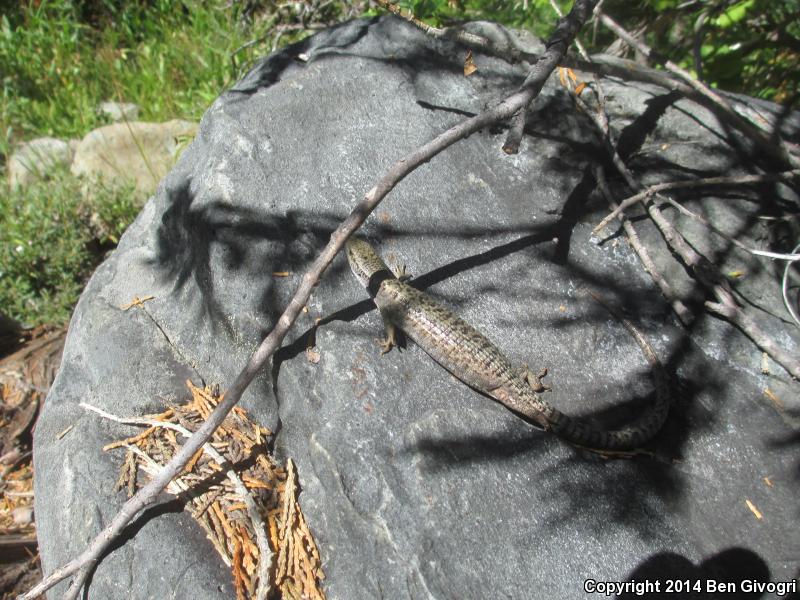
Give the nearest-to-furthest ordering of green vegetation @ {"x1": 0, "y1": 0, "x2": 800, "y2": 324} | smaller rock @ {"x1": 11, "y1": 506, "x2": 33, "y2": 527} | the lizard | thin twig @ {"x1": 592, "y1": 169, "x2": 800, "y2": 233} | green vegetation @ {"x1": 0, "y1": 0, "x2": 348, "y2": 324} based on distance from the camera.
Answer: the lizard, thin twig @ {"x1": 592, "y1": 169, "x2": 800, "y2": 233}, smaller rock @ {"x1": 11, "y1": 506, "x2": 33, "y2": 527}, green vegetation @ {"x1": 0, "y1": 0, "x2": 800, "y2": 324}, green vegetation @ {"x1": 0, "y1": 0, "x2": 348, "y2": 324}

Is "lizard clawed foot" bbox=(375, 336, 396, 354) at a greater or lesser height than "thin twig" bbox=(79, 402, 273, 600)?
greater

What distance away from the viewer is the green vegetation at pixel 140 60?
5742 millimetres

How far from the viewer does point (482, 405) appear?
3523mm

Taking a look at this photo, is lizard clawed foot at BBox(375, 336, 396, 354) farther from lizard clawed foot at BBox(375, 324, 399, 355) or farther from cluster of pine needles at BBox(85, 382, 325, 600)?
cluster of pine needles at BBox(85, 382, 325, 600)

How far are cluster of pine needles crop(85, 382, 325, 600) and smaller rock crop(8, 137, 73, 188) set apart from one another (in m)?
4.33

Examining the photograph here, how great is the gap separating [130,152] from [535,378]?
552 cm

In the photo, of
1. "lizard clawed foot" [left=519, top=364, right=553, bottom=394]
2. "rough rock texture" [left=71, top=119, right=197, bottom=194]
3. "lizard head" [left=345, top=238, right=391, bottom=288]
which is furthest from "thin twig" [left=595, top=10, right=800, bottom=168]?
"rough rock texture" [left=71, top=119, right=197, bottom=194]

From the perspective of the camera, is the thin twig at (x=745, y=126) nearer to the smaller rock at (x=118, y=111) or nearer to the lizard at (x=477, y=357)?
the lizard at (x=477, y=357)

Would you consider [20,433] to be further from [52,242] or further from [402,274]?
[402,274]

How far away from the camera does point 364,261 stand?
4.00 meters

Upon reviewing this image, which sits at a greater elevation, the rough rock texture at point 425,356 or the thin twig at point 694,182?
the thin twig at point 694,182

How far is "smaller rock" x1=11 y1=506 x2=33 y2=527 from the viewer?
4.45 m

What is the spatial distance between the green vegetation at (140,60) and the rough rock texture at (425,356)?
1497mm

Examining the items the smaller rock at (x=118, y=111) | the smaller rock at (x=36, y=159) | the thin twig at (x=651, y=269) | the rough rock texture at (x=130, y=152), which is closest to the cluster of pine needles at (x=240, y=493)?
the thin twig at (x=651, y=269)
